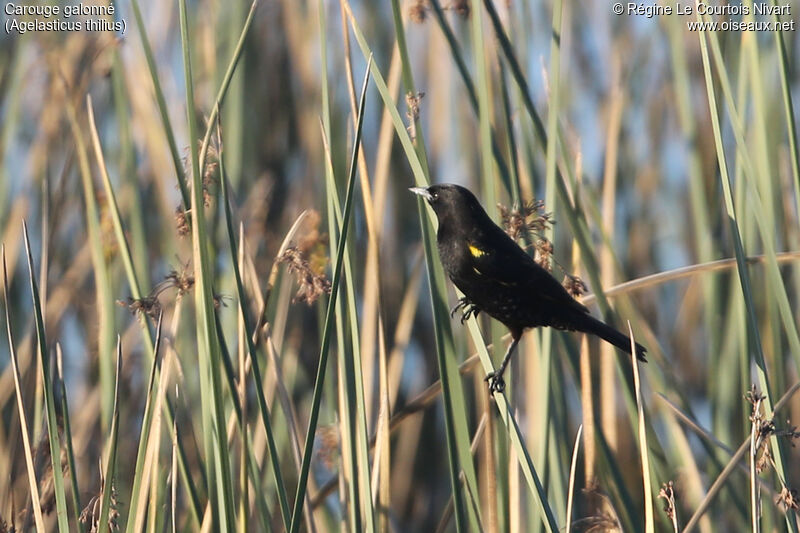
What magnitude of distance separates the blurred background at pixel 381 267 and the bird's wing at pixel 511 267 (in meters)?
0.06

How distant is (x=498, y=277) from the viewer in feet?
7.32

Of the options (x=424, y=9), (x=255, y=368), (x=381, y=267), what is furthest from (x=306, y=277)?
(x=381, y=267)

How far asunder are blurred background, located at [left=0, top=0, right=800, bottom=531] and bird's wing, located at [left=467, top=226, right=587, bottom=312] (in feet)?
0.19

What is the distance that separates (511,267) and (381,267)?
0.96 m

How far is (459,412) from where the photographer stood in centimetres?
175

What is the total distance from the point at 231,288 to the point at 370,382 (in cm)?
64

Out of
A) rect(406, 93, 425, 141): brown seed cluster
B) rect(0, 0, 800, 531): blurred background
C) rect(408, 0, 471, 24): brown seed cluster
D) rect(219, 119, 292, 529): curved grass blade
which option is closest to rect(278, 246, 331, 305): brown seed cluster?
rect(0, 0, 800, 531): blurred background

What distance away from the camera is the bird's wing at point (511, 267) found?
7.25ft

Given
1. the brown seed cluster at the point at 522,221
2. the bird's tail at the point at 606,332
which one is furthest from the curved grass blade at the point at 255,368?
the bird's tail at the point at 606,332

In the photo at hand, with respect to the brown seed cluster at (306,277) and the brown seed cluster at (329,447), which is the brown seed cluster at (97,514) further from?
the brown seed cluster at (329,447)

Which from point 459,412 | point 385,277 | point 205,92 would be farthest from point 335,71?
point 459,412

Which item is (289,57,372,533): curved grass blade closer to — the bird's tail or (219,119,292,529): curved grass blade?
(219,119,292,529): curved grass blade

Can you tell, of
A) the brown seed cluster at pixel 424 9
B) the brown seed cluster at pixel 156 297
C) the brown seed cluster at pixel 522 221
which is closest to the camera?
the brown seed cluster at pixel 156 297

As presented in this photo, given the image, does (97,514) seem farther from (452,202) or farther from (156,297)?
(452,202)
